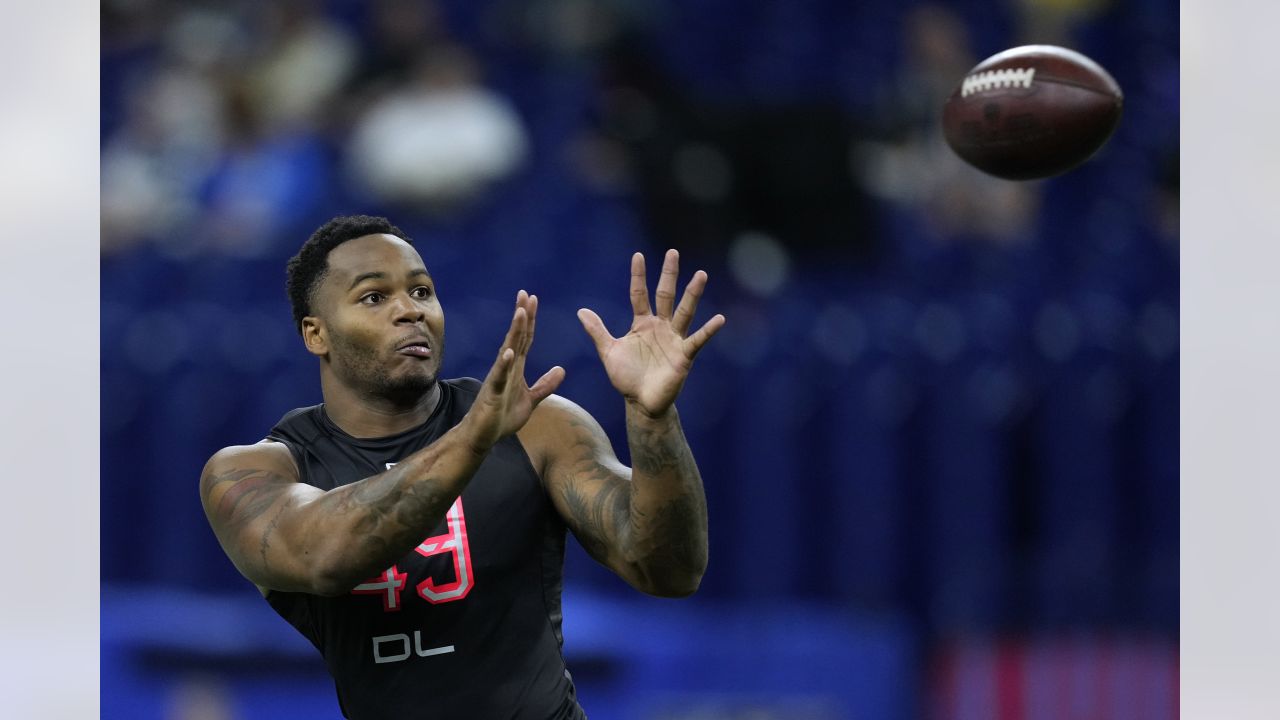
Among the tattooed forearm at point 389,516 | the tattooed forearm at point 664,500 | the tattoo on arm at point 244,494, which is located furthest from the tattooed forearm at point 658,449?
the tattoo on arm at point 244,494

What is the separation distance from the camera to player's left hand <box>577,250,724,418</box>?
258 centimetres

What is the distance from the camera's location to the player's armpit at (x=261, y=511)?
8.42 feet

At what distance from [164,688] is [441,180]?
2.50m

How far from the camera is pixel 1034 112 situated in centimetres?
389

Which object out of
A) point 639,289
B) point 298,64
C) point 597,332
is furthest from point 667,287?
point 298,64

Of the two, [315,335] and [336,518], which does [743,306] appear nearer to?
[315,335]

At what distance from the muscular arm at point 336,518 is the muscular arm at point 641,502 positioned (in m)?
0.34

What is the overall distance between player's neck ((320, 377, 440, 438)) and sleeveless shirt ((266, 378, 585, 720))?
48 mm

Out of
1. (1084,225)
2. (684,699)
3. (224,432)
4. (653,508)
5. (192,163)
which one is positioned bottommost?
(684,699)

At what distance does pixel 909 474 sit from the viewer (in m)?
5.58

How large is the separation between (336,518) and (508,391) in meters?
0.40

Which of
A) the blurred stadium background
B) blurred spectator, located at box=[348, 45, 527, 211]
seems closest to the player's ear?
the blurred stadium background

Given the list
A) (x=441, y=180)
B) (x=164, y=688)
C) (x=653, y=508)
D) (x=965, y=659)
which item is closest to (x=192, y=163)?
(x=441, y=180)
